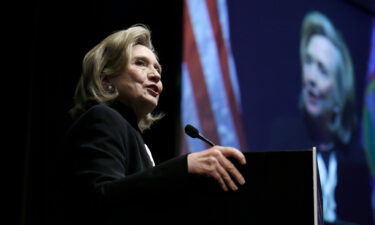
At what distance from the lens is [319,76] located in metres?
4.09

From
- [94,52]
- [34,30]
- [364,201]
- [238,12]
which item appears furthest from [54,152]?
[364,201]

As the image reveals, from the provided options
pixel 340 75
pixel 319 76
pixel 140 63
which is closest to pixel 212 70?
pixel 319 76

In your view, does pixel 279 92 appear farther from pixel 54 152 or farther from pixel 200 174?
pixel 200 174

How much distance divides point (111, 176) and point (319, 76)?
291cm

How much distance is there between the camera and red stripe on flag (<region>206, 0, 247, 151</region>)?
11.1 feet

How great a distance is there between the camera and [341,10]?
455 centimetres

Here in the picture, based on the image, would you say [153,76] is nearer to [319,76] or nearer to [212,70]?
[212,70]

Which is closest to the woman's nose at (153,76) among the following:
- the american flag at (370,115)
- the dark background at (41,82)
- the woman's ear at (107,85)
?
the woman's ear at (107,85)

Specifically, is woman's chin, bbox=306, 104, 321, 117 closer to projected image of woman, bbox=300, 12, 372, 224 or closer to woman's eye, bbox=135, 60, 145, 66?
projected image of woman, bbox=300, 12, 372, 224

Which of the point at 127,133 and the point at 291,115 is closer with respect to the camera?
the point at 127,133

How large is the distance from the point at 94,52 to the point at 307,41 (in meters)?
2.51

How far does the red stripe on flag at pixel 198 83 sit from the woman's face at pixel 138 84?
1.42m

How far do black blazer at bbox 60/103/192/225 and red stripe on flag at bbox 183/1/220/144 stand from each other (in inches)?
65.5

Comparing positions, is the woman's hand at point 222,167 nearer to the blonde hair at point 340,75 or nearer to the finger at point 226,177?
the finger at point 226,177
